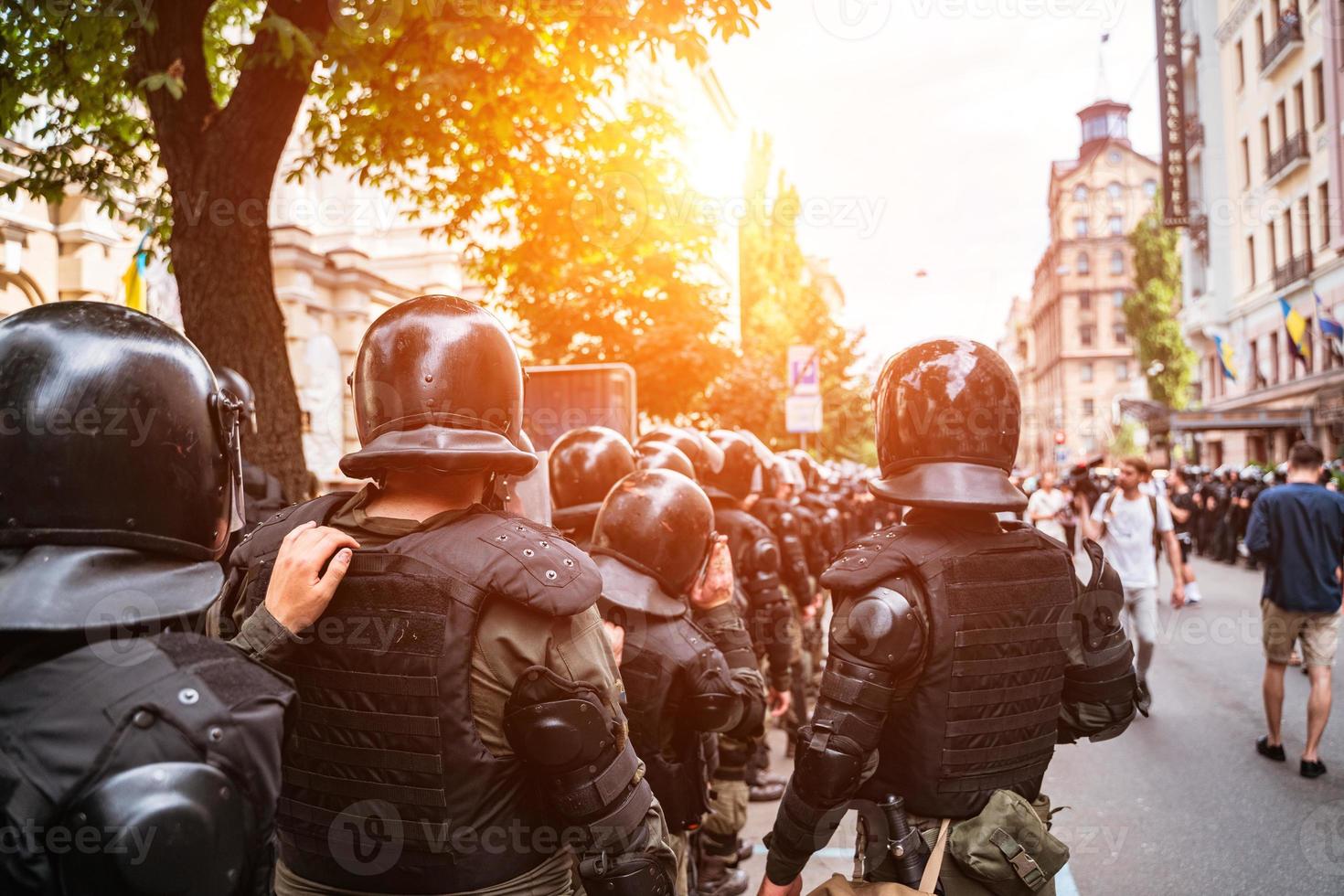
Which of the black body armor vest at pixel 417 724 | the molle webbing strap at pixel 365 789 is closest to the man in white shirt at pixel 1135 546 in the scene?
the black body armor vest at pixel 417 724

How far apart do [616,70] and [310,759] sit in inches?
231

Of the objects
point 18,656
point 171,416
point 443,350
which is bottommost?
point 18,656

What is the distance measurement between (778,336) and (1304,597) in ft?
81.7

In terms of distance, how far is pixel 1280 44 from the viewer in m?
26.8

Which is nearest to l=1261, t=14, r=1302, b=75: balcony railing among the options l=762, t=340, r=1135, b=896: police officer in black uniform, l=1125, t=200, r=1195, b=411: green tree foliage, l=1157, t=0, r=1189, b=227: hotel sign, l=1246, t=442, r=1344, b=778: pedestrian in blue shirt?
l=1157, t=0, r=1189, b=227: hotel sign

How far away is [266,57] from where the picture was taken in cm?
509

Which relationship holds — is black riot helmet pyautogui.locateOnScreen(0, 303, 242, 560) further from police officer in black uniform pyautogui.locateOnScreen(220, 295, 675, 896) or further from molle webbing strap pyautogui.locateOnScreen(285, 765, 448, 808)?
molle webbing strap pyautogui.locateOnScreen(285, 765, 448, 808)

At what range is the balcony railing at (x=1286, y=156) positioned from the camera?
2650cm

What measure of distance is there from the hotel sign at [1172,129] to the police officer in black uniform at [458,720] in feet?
117

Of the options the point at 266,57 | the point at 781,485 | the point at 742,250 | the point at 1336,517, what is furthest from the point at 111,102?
the point at 742,250

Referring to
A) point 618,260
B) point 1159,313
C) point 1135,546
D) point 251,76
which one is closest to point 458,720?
point 251,76

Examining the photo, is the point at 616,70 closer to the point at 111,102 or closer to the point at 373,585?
the point at 111,102

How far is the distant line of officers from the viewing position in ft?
4.26

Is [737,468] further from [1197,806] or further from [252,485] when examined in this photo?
[1197,806]
